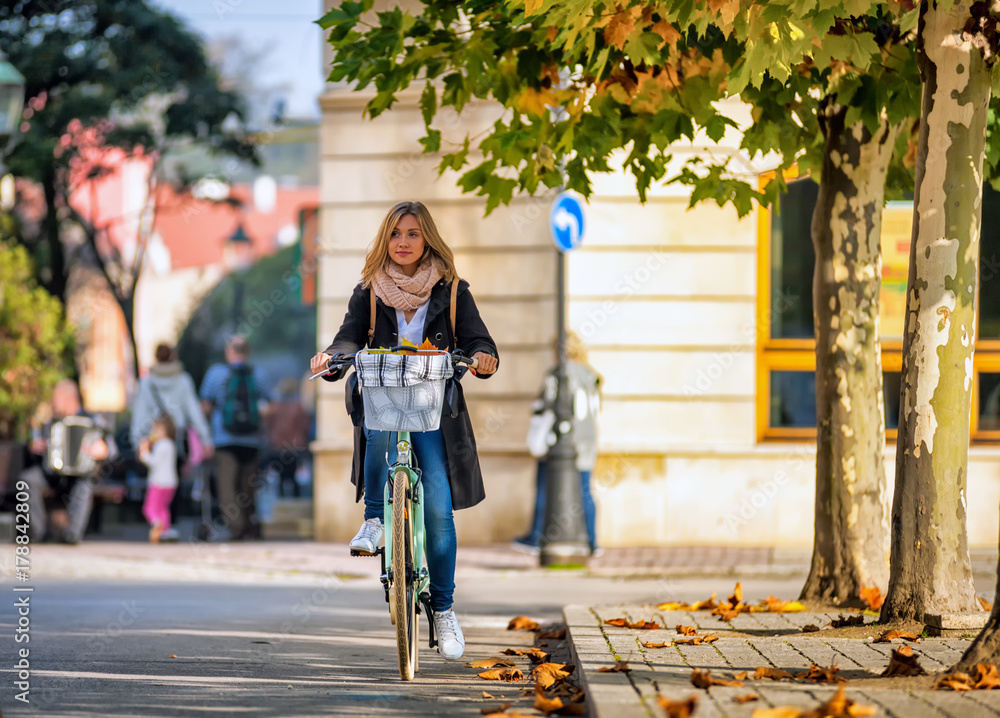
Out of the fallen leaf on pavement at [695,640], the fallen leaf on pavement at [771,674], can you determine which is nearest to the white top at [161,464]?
the fallen leaf on pavement at [695,640]

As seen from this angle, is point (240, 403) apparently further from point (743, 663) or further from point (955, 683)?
point (955, 683)

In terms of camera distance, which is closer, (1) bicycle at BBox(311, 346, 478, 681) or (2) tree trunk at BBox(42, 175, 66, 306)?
(1) bicycle at BBox(311, 346, 478, 681)

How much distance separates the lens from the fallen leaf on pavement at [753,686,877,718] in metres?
3.99

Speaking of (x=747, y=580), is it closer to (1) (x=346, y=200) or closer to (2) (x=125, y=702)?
(1) (x=346, y=200)

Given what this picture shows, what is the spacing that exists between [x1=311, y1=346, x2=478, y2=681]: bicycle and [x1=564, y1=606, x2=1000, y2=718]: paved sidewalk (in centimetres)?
72

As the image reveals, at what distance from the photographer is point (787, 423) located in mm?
13344

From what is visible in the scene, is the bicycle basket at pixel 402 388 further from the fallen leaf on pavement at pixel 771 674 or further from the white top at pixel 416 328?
the fallen leaf on pavement at pixel 771 674

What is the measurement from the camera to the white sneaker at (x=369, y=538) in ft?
17.9

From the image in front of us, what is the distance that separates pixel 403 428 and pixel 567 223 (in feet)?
22.0

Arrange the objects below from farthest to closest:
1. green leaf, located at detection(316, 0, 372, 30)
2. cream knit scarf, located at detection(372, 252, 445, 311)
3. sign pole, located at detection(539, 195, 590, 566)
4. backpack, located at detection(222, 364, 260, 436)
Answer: backpack, located at detection(222, 364, 260, 436), sign pole, located at detection(539, 195, 590, 566), green leaf, located at detection(316, 0, 372, 30), cream knit scarf, located at detection(372, 252, 445, 311)

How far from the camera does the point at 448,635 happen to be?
571 centimetres

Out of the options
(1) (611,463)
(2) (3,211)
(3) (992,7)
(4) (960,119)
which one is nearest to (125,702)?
(4) (960,119)

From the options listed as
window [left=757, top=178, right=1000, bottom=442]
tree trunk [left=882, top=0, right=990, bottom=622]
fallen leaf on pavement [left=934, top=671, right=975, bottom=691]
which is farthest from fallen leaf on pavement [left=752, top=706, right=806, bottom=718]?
window [left=757, top=178, right=1000, bottom=442]

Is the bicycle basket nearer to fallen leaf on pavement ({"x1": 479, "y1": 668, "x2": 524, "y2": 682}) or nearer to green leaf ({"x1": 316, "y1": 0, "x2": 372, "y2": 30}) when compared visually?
fallen leaf on pavement ({"x1": 479, "y1": 668, "x2": 524, "y2": 682})
